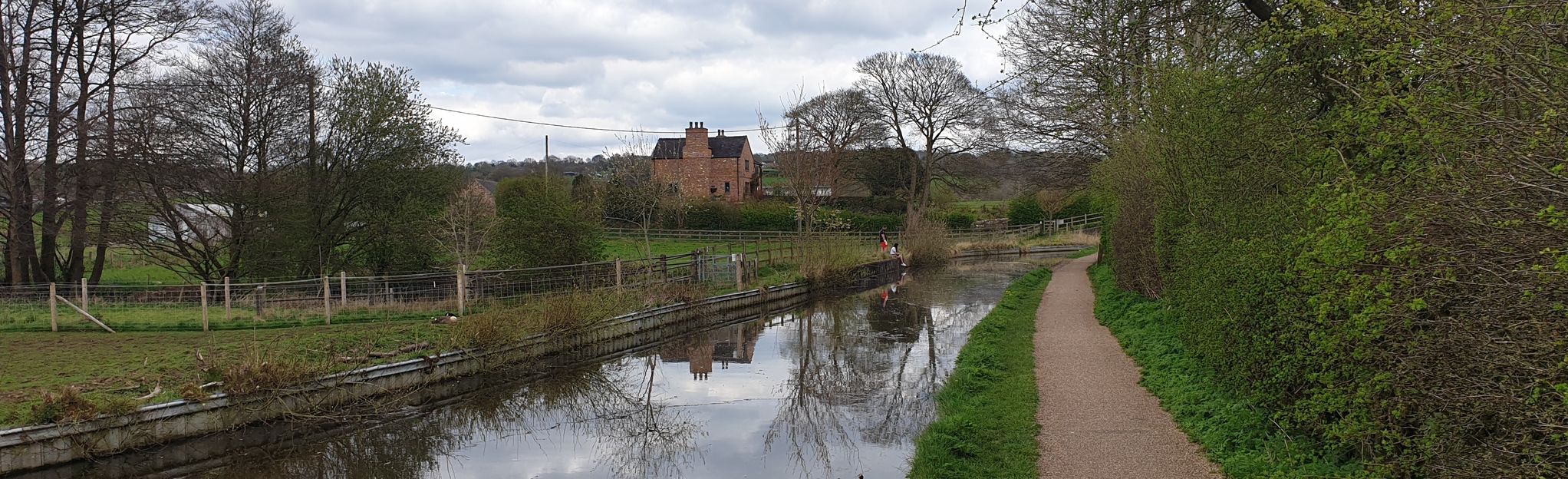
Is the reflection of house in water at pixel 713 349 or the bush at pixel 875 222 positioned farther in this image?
the bush at pixel 875 222

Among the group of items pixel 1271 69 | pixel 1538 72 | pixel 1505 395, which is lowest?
pixel 1505 395

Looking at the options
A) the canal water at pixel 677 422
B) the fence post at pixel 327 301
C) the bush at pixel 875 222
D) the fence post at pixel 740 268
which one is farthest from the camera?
the bush at pixel 875 222

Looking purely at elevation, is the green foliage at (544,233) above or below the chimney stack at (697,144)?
below

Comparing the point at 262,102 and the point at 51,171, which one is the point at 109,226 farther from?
the point at 262,102

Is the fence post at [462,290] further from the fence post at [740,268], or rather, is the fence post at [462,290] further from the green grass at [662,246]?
the green grass at [662,246]

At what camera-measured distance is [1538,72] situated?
3533 millimetres

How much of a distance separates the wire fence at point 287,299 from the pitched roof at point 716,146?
30811 mm

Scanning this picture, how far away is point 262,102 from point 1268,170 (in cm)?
2088

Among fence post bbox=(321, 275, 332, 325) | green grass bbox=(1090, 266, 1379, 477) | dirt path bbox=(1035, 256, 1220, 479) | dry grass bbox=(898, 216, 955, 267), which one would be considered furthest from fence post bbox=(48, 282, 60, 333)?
dry grass bbox=(898, 216, 955, 267)

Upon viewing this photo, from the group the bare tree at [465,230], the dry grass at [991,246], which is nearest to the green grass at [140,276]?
the bare tree at [465,230]

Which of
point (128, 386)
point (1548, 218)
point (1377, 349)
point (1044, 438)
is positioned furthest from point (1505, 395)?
point (128, 386)

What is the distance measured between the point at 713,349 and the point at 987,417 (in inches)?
318

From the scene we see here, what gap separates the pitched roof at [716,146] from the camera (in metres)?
49.7

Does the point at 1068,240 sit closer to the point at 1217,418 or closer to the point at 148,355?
the point at 1217,418
